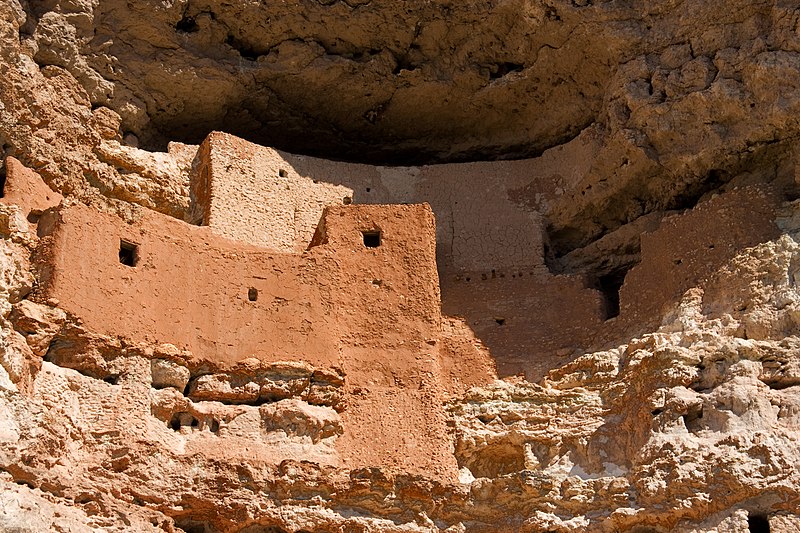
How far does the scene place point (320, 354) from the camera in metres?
18.0

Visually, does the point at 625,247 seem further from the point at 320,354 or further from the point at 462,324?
the point at 320,354

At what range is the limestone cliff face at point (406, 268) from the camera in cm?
1585

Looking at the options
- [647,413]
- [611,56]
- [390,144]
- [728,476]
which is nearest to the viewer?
[728,476]

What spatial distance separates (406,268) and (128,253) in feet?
12.6

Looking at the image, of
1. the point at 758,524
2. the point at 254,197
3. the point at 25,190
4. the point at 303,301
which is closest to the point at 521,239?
the point at 254,197

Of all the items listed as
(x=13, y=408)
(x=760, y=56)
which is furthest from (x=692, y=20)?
(x=13, y=408)

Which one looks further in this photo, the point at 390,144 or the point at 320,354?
the point at 390,144

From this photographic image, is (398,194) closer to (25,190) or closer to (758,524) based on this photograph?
(25,190)

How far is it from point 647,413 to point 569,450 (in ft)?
4.08

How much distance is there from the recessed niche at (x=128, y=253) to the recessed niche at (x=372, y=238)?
3425 mm

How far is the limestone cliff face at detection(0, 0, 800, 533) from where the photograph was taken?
15.9 m

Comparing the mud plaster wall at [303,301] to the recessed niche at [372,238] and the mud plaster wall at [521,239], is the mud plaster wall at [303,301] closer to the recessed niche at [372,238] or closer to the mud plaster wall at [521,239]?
the recessed niche at [372,238]

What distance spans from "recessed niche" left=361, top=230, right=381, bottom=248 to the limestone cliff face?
9 centimetres

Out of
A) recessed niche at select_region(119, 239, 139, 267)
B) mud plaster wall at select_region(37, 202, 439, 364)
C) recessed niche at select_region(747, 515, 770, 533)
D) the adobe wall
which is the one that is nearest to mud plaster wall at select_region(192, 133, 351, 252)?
mud plaster wall at select_region(37, 202, 439, 364)
